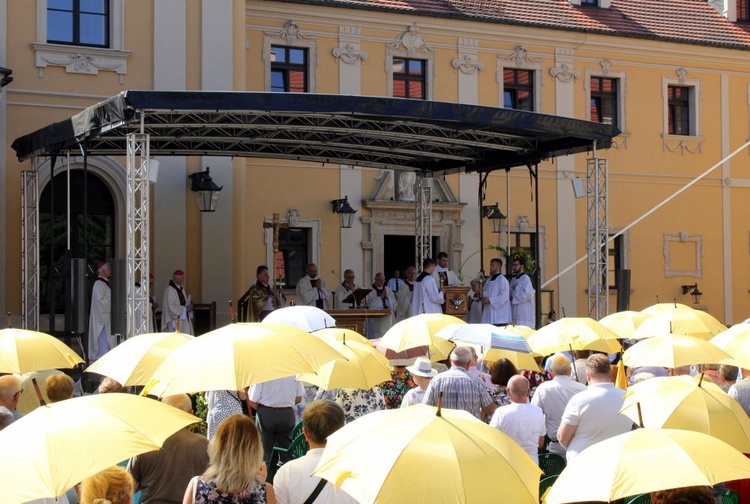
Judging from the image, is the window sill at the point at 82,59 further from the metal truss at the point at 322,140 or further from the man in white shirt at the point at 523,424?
the man in white shirt at the point at 523,424

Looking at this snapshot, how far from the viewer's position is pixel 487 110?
16.2 metres

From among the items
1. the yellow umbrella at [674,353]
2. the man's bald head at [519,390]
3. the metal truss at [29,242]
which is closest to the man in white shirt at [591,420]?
the man's bald head at [519,390]

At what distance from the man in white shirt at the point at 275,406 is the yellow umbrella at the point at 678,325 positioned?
4.75 meters

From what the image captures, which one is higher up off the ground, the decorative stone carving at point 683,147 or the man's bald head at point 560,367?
the decorative stone carving at point 683,147

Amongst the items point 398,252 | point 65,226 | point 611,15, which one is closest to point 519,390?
point 65,226

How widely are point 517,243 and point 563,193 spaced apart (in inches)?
73.1

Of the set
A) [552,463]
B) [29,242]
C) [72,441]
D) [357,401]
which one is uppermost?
[29,242]

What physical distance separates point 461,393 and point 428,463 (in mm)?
3950

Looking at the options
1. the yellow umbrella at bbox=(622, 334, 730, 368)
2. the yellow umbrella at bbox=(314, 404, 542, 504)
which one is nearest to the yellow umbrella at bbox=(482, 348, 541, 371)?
the yellow umbrella at bbox=(622, 334, 730, 368)

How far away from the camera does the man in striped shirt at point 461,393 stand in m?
8.49

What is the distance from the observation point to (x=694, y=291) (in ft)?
94.0

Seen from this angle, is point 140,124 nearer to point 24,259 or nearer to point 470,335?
point 24,259

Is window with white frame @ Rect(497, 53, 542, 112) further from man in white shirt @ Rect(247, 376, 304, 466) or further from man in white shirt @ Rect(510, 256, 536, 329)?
man in white shirt @ Rect(247, 376, 304, 466)

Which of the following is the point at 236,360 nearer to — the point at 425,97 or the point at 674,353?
the point at 674,353
